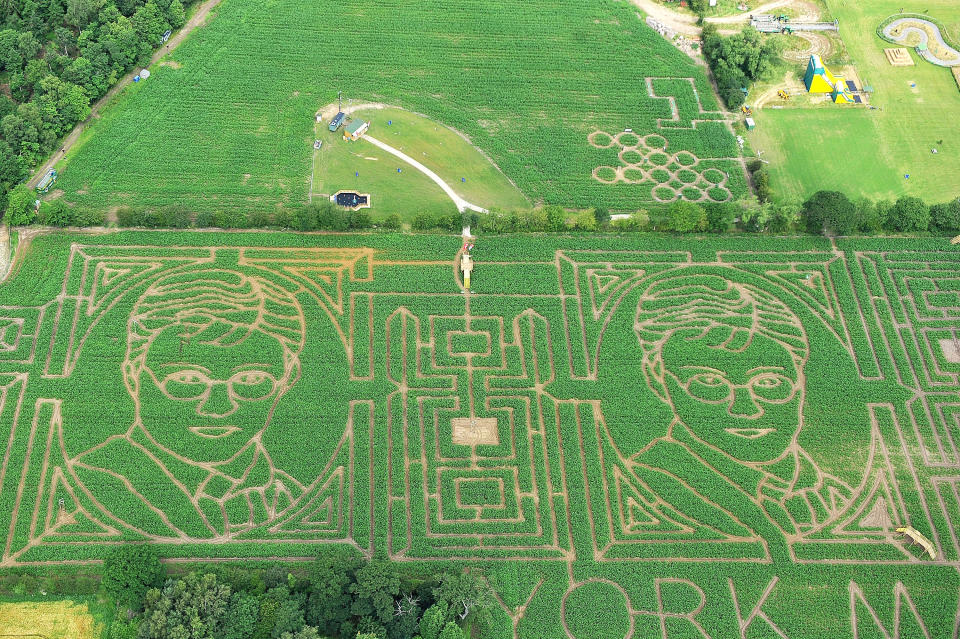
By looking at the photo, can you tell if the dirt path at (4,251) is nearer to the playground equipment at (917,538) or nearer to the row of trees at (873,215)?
the row of trees at (873,215)

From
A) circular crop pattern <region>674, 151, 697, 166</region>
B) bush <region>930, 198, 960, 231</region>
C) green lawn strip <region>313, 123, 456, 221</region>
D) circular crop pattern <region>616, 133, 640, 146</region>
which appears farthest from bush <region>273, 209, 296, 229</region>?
bush <region>930, 198, 960, 231</region>

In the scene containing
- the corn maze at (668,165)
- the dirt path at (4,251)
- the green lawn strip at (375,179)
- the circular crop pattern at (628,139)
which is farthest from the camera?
the circular crop pattern at (628,139)

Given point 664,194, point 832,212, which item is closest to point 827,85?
point 832,212

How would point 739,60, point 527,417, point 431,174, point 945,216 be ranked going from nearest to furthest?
point 527,417, point 945,216, point 431,174, point 739,60

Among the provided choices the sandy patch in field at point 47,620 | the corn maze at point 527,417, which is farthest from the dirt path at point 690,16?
the sandy patch in field at point 47,620

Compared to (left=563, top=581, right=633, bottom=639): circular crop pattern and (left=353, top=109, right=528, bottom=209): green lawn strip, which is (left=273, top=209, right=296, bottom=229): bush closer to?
(left=353, top=109, right=528, bottom=209): green lawn strip

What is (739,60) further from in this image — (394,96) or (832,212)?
(394,96)

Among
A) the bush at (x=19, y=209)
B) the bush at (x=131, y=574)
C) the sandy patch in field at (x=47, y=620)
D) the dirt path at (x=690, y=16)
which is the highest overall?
the dirt path at (x=690, y=16)

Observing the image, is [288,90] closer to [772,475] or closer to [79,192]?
[79,192]
